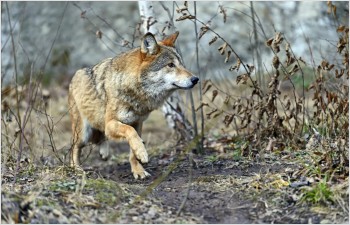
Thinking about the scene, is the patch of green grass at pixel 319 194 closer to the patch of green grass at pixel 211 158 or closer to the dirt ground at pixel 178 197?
the dirt ground at pixel 178 197

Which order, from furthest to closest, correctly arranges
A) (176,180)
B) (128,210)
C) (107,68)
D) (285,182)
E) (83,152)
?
(83,152)
(107,68)
(176,180)
(285,182)
(128,210)

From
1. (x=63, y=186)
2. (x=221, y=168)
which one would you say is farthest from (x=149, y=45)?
(x=63, y=186)

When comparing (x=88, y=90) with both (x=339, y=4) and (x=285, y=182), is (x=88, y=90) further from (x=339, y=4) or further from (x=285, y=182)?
(x=339, y=4)

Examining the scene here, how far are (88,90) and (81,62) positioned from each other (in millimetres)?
8111

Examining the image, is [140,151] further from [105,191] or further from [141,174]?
[105,191]

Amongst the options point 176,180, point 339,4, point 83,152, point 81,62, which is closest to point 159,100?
point 176,180

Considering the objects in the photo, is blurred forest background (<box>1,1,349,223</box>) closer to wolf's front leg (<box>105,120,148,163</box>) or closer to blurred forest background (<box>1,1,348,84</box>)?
wolf's front leg (<box>105,120,148,163</box>)

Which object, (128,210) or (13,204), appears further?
(128,210)

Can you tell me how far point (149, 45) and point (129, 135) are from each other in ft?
3.61

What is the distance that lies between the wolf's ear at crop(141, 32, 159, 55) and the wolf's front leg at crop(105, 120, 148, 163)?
898 mm

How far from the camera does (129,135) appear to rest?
23.7 ft

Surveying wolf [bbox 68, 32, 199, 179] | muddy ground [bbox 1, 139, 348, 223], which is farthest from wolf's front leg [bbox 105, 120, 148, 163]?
muddy ground [bbox 1, 139, 348, 223]

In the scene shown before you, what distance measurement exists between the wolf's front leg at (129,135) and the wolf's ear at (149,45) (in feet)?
2.95

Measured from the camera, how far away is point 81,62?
53.1 feet
